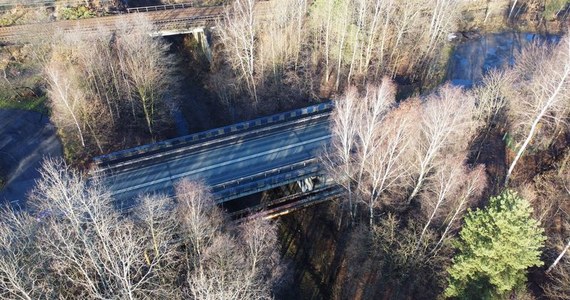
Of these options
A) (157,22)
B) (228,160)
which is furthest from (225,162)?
(157,22)

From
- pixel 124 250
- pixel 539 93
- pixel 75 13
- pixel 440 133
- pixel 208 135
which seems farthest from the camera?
pixel 75 13

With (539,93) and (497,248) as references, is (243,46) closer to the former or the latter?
(539,93)

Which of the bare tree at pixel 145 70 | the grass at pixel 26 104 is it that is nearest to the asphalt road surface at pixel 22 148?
the grass at pixel 26 104

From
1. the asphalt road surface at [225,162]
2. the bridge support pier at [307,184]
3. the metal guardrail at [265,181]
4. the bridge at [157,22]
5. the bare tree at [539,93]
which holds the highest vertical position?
the bridge at [157,22]

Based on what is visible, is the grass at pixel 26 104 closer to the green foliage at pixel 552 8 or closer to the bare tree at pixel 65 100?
the bare tree at pixel 65 100

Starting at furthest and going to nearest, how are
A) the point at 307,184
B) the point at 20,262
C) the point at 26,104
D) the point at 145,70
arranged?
the point at 26,104, the point at 145,70, the point at 307,184, the point at 20,262

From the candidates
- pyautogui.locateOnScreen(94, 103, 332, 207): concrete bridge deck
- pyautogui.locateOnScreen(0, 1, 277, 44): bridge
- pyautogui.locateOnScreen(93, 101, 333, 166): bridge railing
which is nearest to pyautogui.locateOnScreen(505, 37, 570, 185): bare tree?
pyautogui.locateOnScreen(94, 103, 332, 207): concrete bridge deck

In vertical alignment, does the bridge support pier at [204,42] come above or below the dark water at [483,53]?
above

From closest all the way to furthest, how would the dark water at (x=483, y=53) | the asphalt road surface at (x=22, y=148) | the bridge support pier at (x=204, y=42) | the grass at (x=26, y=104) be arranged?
1. the asphalt road surface at (x=22, y=148)
2. the grass at (x=26, y=104)
3. the bridge support pier at (x=204, y=42)
4. the dark water at (x=483, y=53)

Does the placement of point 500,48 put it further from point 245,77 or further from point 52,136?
point 52,136
